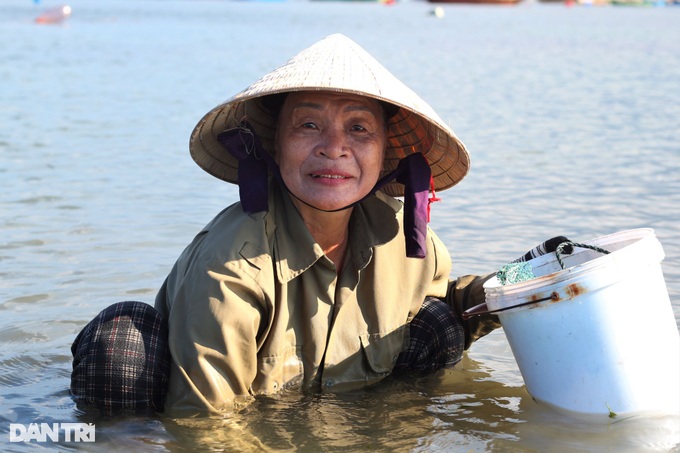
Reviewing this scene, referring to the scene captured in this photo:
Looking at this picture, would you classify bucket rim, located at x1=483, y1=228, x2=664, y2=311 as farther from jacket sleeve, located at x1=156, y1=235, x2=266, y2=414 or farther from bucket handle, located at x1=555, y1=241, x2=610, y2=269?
jacket sleeve, located at x1=156, y1=235, x2=266, y2=414

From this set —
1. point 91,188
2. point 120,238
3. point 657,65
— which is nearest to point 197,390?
point 120,238

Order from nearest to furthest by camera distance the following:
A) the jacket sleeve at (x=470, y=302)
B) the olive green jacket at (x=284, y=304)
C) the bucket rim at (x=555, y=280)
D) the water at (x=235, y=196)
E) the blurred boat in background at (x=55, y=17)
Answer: the bucket rim at (x=555, y=280) < the olive green jacket at (x=284, y=304) < the water at (x=235, y=196) < the jacket sleeve at (x=470, y=302) < the blurred boat in background at (x=55, y=17)

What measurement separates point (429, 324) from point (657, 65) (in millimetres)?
14662

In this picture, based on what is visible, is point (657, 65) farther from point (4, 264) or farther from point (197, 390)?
point (197, 390)

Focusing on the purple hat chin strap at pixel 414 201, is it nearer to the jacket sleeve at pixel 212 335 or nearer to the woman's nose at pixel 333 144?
the woman's nose at pixel 333 144

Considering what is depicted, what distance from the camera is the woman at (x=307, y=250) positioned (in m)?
2.94

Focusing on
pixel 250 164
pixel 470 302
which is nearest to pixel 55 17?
pixel 470 302

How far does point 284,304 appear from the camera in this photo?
3066 millimetres

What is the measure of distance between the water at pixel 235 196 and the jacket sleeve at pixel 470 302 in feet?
0.68

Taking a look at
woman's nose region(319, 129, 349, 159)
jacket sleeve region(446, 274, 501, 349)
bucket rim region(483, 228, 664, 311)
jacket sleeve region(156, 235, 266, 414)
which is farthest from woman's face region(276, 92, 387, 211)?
jacket sleeve region(446, 274, 501, 349)

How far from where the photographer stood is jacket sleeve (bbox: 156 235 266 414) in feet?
9.43
